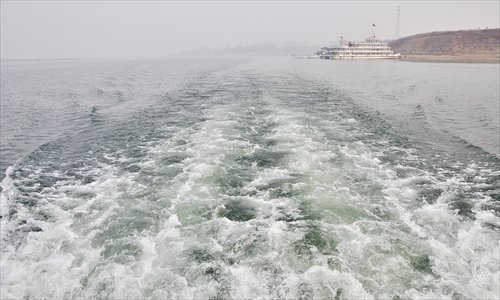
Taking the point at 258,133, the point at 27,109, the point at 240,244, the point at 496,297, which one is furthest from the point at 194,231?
the point at 27,109

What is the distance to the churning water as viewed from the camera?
8.88 metres

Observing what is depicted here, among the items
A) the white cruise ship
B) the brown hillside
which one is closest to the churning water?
the white cruise ship

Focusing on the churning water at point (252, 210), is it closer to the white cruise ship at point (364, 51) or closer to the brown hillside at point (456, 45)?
the white cruise ship at point (364, 51)

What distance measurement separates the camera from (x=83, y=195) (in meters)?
14.1

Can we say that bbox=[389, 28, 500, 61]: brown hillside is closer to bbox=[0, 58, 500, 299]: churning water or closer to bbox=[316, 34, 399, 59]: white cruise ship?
bbox=[316, 34, 399, 59]: white cruise ship

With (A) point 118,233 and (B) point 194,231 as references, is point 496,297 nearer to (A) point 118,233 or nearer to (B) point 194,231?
(B) point 194,231

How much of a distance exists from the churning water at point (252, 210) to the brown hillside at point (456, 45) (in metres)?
157

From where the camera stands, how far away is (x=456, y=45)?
16900 centimetres

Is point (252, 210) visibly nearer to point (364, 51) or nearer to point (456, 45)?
point (364, 51)

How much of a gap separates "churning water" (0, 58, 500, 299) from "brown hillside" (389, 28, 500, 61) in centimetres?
15650

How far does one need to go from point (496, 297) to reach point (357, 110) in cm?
2375

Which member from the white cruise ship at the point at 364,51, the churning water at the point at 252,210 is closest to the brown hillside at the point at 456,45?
the white cruise ship at the point at 364,51

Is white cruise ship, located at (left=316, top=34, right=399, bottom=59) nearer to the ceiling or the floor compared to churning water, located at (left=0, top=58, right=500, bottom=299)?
nearer to the ceiling

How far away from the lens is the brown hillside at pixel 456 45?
15538 centimetres
